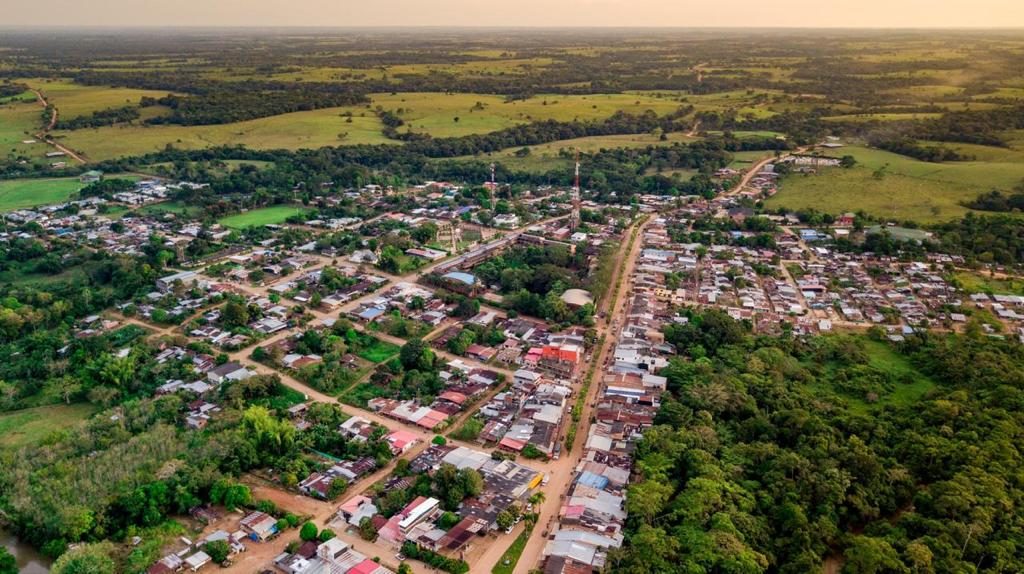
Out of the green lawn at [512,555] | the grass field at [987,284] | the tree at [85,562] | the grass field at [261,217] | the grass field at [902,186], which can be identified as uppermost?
the grass field at [902,186]

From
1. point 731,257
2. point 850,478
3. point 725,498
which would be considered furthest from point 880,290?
point 725,498

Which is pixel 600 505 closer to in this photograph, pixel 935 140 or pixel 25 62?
pixel 935 140

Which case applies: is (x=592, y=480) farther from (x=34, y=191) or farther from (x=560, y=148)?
(x=34, y=191)

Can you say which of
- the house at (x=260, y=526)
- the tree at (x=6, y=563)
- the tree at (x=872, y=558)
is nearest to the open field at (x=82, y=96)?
the tree at (x=6, y=563)

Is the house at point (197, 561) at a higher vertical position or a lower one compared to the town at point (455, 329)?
lower

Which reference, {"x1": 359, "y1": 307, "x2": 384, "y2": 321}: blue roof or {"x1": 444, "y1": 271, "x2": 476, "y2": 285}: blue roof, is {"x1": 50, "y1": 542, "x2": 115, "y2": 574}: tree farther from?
{"x1": 444, "y1": 271, "x2": 476, "y2": 285}: blue roof

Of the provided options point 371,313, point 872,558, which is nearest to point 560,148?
point 371,313

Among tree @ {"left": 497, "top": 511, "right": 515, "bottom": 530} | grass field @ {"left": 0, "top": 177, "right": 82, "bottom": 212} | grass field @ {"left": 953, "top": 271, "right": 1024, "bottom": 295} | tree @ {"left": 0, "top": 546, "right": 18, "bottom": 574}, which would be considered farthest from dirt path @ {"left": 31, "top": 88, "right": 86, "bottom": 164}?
grass field @ {"left": 953, "top": 271, "right": 1024, "bottom": 295}

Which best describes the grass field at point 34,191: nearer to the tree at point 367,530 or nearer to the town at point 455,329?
the town at point 455,329
